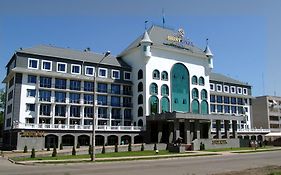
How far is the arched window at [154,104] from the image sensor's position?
6955 cm

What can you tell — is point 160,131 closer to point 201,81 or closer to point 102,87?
point 102,87

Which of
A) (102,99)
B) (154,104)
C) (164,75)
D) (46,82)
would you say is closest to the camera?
(46,82)

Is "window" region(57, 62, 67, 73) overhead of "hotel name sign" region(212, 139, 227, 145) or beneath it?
overhead

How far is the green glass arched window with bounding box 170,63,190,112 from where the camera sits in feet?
241

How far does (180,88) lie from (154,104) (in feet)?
27.6

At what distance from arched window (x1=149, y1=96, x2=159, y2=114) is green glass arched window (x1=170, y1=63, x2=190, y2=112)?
4.15m

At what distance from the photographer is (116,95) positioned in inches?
2803

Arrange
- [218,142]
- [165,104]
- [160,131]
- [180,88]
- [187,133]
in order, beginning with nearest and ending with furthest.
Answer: [218,142], [187,133], [160,131], [165,104], [180,88]

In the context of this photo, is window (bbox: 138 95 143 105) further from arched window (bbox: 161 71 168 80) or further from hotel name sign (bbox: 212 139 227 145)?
hotel name sign (bbox: 212 139 227 145)

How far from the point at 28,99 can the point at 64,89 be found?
7181 mm

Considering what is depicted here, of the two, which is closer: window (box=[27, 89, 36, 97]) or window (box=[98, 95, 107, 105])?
window (box=[27, 89, 36, 97])

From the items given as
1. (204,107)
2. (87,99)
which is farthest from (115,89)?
(204,107)

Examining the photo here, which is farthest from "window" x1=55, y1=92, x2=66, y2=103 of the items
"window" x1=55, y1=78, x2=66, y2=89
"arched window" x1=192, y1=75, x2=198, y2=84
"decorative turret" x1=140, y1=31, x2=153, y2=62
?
"arched window" x1=192, y1=75, x2=198, y2=84

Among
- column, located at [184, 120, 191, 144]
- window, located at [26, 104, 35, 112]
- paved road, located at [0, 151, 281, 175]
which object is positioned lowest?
paved road, located at [0, 151, 281, 175]
